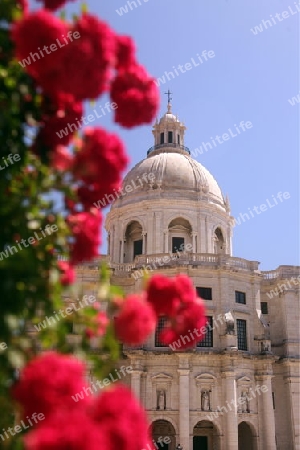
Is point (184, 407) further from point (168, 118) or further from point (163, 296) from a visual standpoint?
point (163, 296)

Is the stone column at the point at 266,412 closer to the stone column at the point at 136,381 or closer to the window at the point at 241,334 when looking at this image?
the window at the point at 241,334

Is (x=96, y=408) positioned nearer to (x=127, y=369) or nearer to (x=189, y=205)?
(x=127, y=369)

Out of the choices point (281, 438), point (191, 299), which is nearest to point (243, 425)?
point (281, 438)

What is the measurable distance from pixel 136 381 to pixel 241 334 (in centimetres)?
856

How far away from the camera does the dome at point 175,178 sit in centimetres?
4472

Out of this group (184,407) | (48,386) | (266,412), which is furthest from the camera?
(266,412)

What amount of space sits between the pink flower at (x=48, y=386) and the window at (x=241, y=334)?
117 ft

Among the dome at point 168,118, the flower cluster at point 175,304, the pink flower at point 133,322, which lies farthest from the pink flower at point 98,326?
the dome at point 168,118

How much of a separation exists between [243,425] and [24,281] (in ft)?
122

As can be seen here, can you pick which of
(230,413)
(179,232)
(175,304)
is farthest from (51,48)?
(179,232)

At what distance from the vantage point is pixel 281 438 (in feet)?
124

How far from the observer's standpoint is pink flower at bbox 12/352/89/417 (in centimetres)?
319

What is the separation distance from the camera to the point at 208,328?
115ft

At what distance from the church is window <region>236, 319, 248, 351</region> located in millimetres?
74
